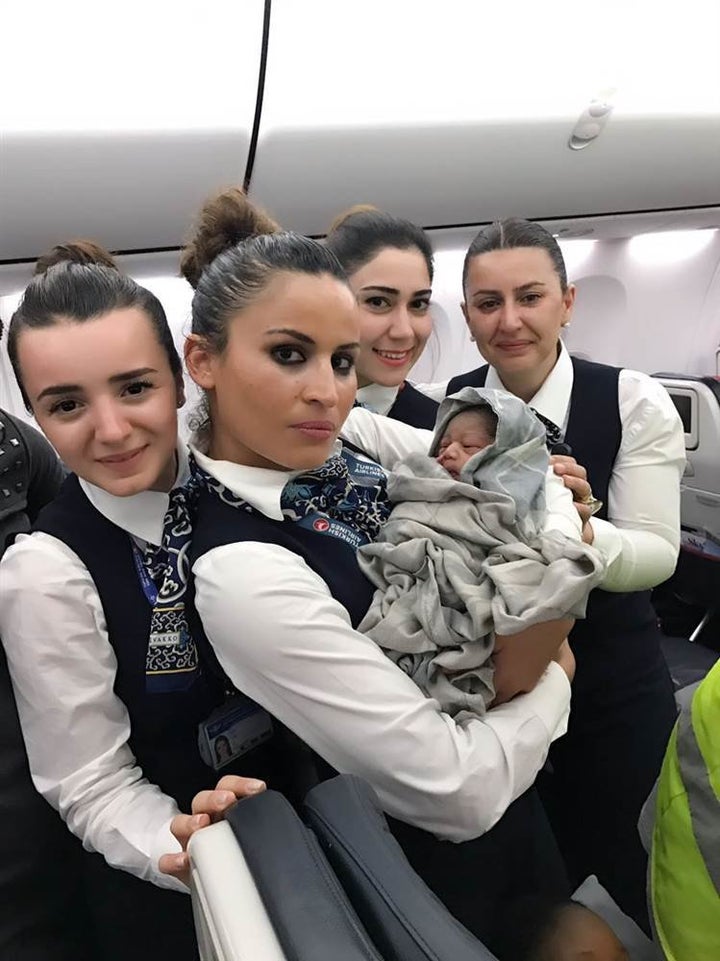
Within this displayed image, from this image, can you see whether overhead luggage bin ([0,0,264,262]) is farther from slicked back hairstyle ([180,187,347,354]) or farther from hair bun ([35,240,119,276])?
slicked back hairstyle ([180,187,347,354])

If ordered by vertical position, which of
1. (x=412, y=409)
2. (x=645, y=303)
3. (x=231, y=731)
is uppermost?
(x=645, y=303)

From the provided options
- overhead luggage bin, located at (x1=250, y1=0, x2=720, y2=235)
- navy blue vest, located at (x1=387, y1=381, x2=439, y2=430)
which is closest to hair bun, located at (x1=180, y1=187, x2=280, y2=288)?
navy blue vest, located at (x1=387, y1=381, x2=439, y2=430)

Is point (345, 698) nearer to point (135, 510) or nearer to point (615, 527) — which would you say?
point (135, 510)

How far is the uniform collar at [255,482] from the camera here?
1.08 metres

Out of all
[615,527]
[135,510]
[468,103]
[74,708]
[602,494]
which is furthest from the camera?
[468,103]

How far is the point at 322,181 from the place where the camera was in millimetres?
2457

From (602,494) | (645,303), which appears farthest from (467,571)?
(645,303)

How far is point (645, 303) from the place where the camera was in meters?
4.99

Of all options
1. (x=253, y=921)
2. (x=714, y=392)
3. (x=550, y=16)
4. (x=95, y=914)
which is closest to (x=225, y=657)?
(x=253, y=921)

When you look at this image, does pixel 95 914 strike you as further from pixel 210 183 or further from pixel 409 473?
pixel 210 183

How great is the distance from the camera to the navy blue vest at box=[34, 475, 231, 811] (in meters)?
1.11

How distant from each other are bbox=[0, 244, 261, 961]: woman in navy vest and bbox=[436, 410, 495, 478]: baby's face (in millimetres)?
549

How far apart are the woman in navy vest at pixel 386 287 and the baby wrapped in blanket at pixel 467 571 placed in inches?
21.9

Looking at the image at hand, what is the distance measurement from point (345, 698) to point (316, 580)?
0.18m
